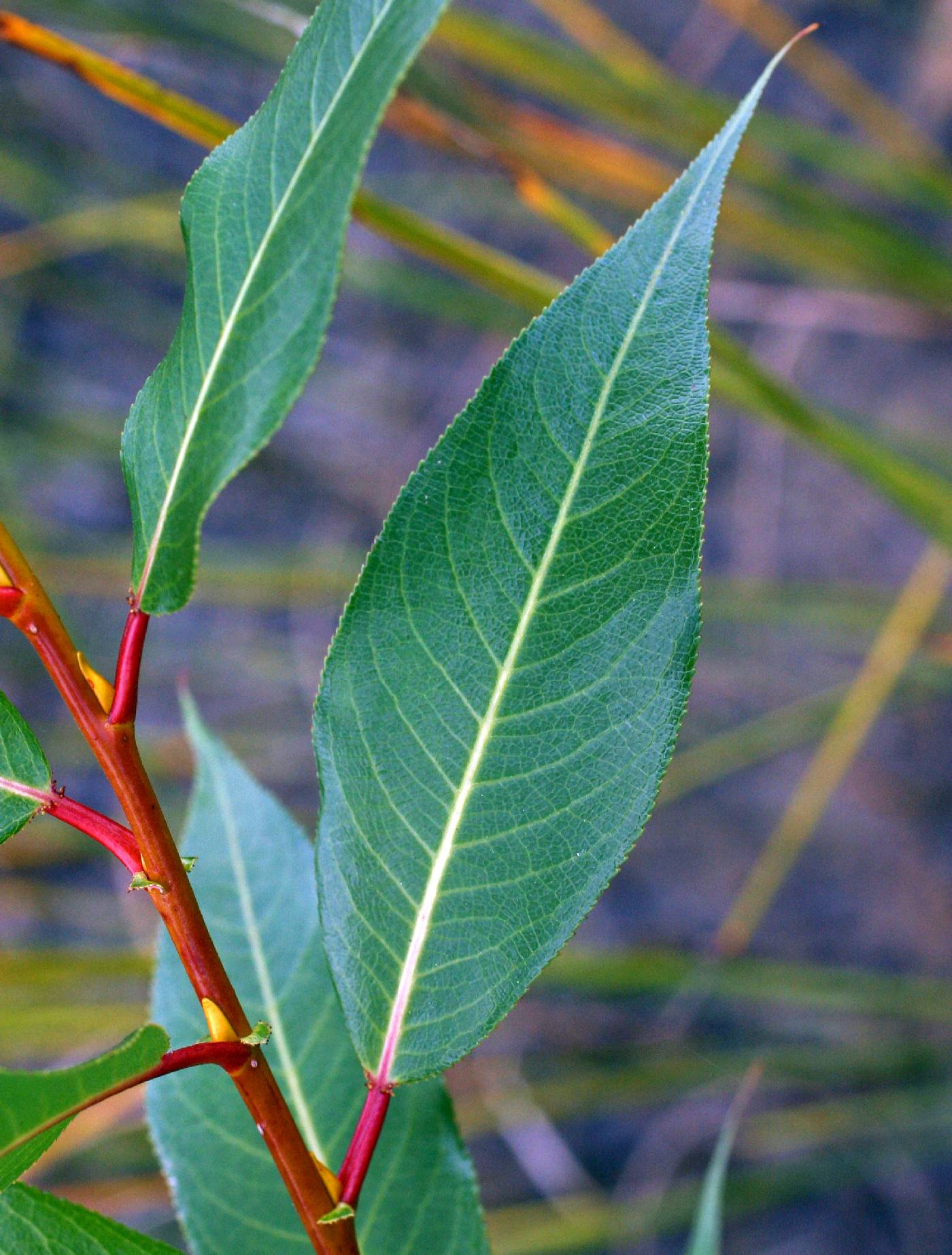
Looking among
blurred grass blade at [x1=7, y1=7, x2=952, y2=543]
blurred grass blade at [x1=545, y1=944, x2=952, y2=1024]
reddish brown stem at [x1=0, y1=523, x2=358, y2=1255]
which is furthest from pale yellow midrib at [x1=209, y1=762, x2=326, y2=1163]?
blurred grass blade at [x1=545, y1=944, x2=952, y2=1024]

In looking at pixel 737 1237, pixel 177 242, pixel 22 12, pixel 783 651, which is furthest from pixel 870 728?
pixel 22 12

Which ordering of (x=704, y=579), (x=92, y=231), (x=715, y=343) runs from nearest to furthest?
(x=715, y=343), (x=92, y=231), (x=704, y=579)

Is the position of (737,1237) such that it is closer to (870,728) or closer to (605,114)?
(870,728)

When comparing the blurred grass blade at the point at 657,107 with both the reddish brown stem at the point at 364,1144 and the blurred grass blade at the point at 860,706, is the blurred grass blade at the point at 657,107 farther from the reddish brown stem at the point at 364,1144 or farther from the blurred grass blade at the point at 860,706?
the reddish brown stem at the point at 364,1144

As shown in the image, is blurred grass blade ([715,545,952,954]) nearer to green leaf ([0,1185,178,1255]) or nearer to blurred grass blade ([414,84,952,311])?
blurred grass blade ([414,84,952,311])

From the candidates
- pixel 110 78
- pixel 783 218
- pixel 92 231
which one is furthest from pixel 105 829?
pixel 783 218

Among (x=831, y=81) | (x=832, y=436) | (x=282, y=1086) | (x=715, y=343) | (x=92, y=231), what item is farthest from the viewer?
(x=831, y=81)

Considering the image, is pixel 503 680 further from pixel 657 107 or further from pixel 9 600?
pixel 657 107

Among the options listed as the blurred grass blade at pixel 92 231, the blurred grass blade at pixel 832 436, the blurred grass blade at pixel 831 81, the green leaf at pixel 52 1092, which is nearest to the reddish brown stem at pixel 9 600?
the green leaf at pixel 52 1092

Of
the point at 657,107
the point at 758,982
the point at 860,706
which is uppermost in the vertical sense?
the point at 657,107
